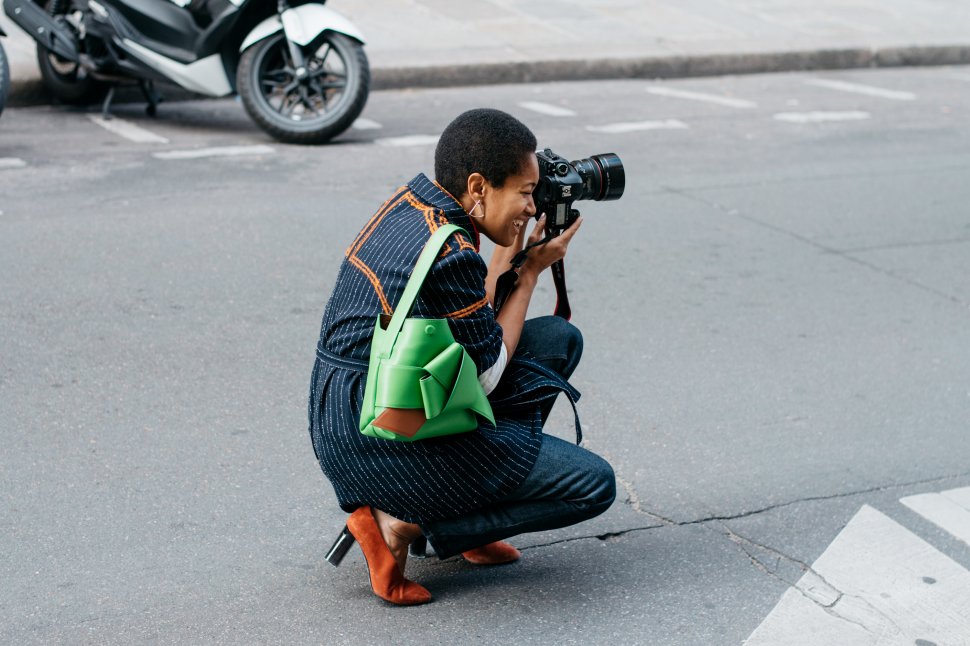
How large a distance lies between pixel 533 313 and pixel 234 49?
12.3ft

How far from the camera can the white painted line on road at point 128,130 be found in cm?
798

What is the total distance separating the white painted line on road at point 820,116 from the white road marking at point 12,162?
17.6ft

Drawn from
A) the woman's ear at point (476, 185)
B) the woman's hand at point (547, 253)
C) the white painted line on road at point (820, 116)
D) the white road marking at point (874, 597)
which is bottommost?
the white road marking at point (874, 597)

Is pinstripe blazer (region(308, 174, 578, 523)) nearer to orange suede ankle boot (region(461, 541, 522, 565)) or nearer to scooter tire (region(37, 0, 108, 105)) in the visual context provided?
orange suede ankle boot (region(461, 541, 522, 565))

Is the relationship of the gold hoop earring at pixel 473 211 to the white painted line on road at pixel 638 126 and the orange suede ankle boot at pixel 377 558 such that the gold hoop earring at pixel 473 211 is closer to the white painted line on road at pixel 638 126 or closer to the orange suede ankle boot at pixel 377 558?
the orange suede ankle boot at pixel 377 558

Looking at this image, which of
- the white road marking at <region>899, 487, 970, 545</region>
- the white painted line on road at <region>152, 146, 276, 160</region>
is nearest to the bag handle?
the white road marking at <region>899, 487, 970, 545</region>

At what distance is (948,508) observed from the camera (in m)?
3.88

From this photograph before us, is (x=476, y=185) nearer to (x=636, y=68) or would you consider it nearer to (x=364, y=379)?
(x=364, y=379)

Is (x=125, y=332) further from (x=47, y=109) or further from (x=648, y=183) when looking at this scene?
(x=47, y=109)

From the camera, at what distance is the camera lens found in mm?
3314

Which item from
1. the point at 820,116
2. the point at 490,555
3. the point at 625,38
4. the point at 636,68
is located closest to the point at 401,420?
the point at 490,555

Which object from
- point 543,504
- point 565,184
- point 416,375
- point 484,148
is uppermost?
point 484,148

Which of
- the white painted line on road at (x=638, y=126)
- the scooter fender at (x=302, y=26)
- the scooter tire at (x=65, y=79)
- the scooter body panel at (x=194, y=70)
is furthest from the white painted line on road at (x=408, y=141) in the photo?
the scooter tire at (x=65, y=79)

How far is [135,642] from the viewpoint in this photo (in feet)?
9.82
